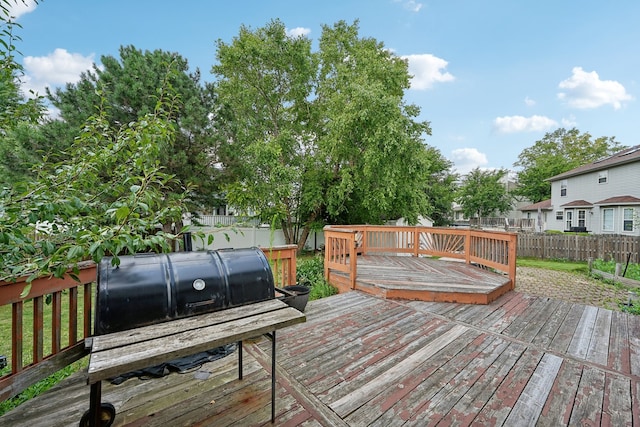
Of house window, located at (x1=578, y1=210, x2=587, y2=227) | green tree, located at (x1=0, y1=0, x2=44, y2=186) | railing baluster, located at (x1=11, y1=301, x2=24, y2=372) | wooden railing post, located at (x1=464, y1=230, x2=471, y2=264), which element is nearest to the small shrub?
wooden railing post, located at (x1=464, y1=230, x2=471, y2=264)

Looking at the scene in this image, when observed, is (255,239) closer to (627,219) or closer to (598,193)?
(627,219)

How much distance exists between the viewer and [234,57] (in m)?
11.2

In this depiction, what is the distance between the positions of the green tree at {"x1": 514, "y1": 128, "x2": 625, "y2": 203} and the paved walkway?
22.9 metres

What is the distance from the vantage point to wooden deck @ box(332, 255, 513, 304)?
13.8 feet

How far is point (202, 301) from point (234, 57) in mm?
12192

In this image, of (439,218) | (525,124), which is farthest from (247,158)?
(525,124)

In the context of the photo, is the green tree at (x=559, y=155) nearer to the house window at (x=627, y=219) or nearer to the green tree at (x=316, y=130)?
the house window at (x=627, y=219)

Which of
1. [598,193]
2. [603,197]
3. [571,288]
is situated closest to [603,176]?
[598,193]

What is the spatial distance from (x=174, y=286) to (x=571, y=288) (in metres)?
8.19

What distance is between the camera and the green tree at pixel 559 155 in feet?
85.3

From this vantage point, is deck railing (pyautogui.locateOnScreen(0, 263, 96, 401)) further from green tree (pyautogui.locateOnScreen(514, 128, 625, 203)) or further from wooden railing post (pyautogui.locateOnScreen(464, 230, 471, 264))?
green tree (pyautogui.locateOnScreen(514, 128, 625, 203))

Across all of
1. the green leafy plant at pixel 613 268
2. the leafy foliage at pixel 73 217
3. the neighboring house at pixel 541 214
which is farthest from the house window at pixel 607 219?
the leafy foliage at pixel 73 217

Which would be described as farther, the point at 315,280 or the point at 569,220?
the point at 569,220

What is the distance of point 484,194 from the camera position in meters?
24.4
